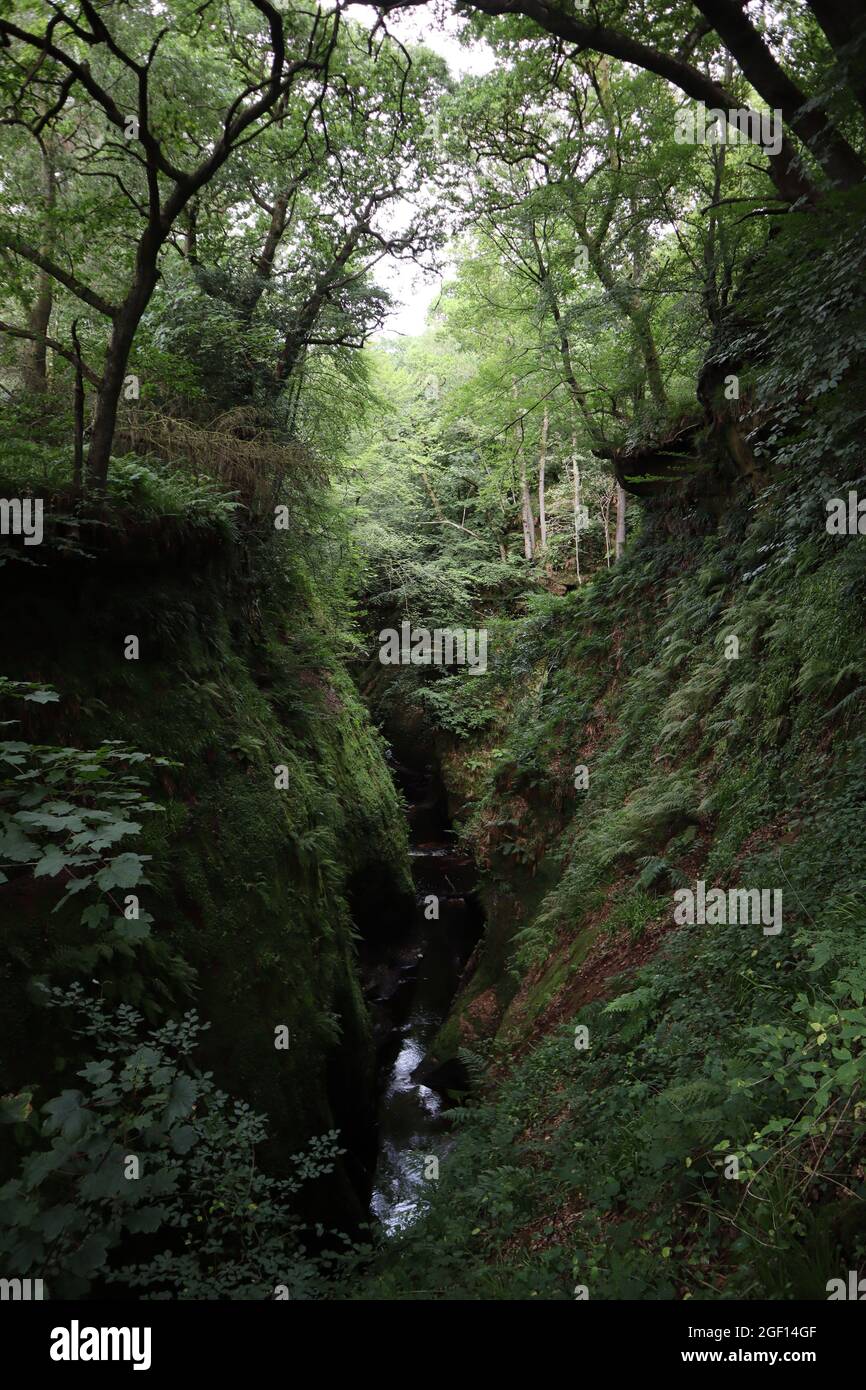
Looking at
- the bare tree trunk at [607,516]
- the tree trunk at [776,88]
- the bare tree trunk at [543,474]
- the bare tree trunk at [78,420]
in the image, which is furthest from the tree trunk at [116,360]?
the bare tree trunk at [607,516]

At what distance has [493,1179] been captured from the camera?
470 centimetres

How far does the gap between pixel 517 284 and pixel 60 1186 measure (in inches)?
738

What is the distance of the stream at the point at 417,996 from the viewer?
8.39m

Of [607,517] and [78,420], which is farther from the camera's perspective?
[607,517]

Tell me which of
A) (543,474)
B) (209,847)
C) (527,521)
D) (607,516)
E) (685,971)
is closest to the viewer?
Answer: (685,971)

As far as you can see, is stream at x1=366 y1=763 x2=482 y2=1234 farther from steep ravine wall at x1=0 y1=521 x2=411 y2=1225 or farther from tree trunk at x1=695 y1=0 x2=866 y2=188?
tree trunk at x1=695 y1=0 x2=866 y2=188

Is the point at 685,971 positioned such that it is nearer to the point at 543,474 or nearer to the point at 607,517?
the point at 607,517

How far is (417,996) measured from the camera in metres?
13.8

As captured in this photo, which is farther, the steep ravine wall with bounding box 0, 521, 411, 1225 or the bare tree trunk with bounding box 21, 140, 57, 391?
the bare tree trunk with bounding box 21, 140, 57, 391

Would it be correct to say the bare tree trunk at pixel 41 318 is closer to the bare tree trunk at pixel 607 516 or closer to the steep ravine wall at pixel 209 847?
the steep ravine wall at pixel 209 847

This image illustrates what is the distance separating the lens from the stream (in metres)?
8.39

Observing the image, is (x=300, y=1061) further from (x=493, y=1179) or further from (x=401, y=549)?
(x=401, y=549)

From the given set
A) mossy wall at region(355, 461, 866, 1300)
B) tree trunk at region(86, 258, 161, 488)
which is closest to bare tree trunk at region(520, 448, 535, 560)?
mossy wall at region(355, 461, 866, 1300)

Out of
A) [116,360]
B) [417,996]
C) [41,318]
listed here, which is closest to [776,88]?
[116,360]
